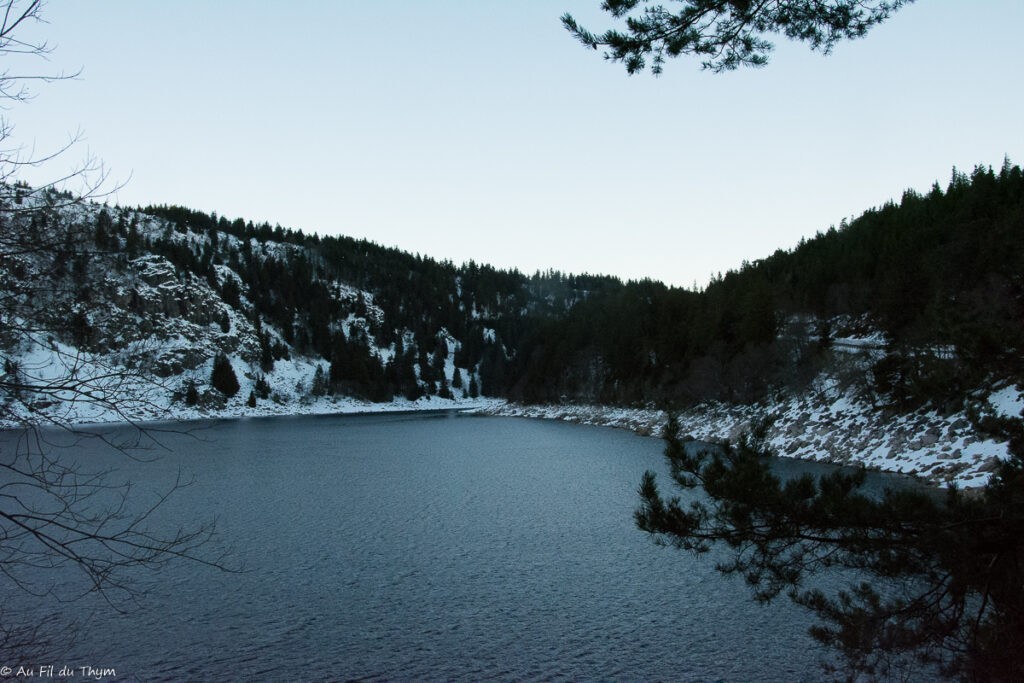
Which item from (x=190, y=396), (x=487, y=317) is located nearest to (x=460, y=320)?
(x=487, y=317)

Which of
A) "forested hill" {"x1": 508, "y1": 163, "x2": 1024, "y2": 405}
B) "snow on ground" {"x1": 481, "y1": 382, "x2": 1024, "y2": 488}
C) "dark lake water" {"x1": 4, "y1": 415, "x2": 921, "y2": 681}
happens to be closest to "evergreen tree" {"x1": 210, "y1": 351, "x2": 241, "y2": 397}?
"forested hill" {"x1": 508, "y1": 163, "x2": 1024, "y2": 405}

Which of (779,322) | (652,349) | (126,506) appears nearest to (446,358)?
(652,349)

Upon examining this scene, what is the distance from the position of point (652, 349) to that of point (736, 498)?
7674cm

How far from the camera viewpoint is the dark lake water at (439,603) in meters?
11.1

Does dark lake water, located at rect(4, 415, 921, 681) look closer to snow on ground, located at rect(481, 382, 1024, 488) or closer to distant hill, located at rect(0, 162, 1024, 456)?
distant hill, located at rect(0, 162, 1024, 456)

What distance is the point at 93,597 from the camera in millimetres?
14820

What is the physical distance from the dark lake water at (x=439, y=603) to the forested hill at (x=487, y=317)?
4.04 meters

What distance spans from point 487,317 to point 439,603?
186212 millimetres

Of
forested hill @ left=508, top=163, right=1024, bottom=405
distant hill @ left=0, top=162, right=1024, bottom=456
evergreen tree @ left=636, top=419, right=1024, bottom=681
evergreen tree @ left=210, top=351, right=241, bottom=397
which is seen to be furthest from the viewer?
evergreen tree @ left=210, top=351, right=241, bottom=397

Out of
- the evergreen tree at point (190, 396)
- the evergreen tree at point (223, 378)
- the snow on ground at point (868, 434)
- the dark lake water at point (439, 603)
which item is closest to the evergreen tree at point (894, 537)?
the dark lake water at point (439, 603)

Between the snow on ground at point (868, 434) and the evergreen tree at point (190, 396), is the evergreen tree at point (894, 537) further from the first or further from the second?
the snow on ground at point (868, 434)

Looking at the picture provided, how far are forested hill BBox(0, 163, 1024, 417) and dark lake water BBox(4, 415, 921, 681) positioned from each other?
159 inches

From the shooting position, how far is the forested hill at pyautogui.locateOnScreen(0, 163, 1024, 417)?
4688mm

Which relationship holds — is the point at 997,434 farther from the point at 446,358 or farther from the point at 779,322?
the point at 446,358
